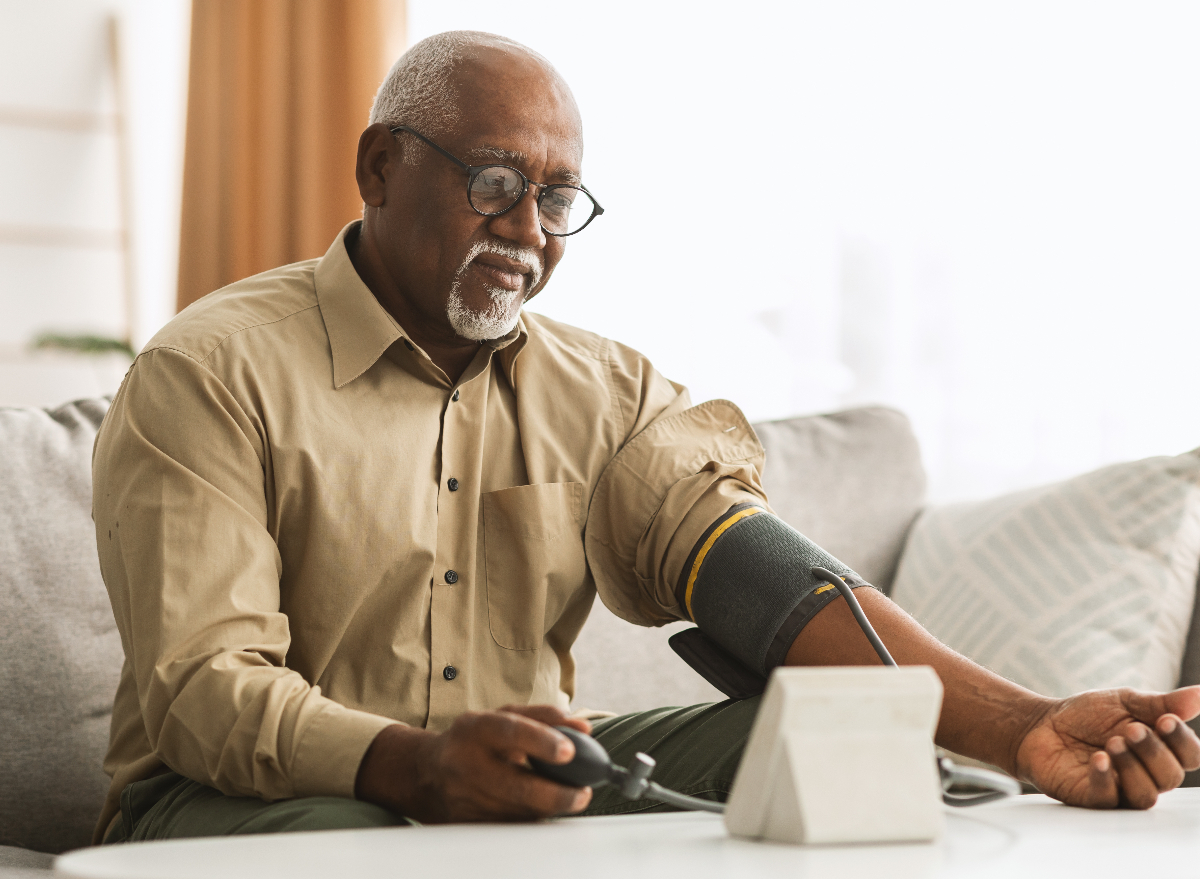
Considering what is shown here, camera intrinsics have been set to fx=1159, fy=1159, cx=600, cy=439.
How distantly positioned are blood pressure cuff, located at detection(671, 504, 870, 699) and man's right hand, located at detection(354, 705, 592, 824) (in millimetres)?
383

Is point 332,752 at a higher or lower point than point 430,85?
lower

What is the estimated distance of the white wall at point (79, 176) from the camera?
9.65 ft

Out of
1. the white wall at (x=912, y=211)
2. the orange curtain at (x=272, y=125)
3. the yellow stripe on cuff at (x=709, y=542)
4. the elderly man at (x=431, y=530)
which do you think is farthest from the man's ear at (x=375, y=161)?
the orange curtain at (x=272, y=125)

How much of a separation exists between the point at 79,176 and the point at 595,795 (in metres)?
2.55

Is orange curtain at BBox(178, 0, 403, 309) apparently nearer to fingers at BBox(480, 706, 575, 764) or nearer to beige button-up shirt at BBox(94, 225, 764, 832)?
beige button-up shirt at BBox(94, 225, 764, 832)

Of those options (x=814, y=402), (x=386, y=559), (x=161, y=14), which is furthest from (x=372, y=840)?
(x=161, y=14)

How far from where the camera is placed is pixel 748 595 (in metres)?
1.11

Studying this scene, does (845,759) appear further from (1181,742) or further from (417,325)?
(417,325)

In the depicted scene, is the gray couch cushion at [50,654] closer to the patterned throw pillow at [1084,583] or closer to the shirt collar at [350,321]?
the shirt collar at [350,321]

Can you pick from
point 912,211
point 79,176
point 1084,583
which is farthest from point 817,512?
point 79,176

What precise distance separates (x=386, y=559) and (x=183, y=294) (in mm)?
1776

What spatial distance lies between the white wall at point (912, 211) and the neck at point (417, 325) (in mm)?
1166

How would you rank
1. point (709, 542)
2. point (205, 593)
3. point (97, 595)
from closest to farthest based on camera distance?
point (205, 593), point (709, 542), point (97, 595)

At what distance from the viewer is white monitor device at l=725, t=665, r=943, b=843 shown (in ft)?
2.01
